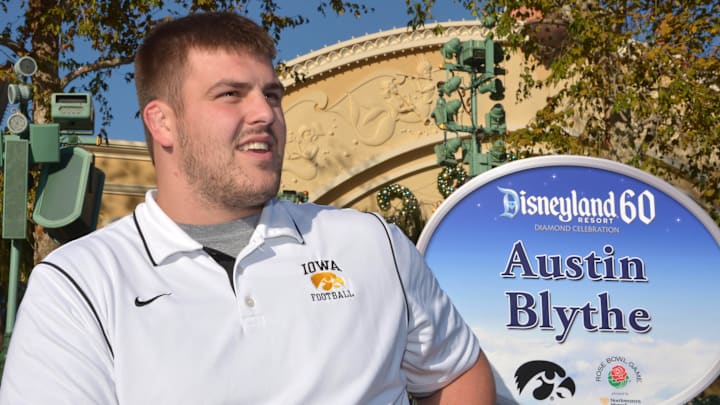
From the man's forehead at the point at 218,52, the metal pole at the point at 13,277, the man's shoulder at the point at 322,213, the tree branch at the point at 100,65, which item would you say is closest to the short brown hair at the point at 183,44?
the man's forehead at the point at 218,52

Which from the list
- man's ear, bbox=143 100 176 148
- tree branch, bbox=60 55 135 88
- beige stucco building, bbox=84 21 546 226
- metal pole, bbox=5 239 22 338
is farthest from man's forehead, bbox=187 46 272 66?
beige stucco building, bbox=84 21 546 226

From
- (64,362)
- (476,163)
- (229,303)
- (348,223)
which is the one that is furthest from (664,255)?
(476,163)

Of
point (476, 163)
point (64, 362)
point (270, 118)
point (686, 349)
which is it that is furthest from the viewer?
point (476, 163)

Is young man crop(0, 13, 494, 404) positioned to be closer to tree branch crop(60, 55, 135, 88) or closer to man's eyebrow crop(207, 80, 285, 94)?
man's eyebrow crop(207, 80, 285, 94)

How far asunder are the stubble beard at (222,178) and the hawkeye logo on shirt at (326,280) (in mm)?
213

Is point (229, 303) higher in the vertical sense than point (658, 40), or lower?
lower

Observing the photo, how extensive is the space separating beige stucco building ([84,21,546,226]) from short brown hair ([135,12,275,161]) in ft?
62.0


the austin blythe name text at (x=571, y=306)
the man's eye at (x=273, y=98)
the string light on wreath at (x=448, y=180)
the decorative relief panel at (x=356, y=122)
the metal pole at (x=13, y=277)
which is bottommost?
the man's eye at (x=273, y=98)

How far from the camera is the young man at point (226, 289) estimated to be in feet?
6.03

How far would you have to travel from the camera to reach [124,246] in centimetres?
206

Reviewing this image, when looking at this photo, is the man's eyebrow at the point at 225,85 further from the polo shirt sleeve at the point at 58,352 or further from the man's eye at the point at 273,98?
the polo shirt sleeve at the point at 58,352

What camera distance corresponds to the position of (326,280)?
6.77 feet

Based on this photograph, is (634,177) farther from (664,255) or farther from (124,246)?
(124,246)

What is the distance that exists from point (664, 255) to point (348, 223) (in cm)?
273
